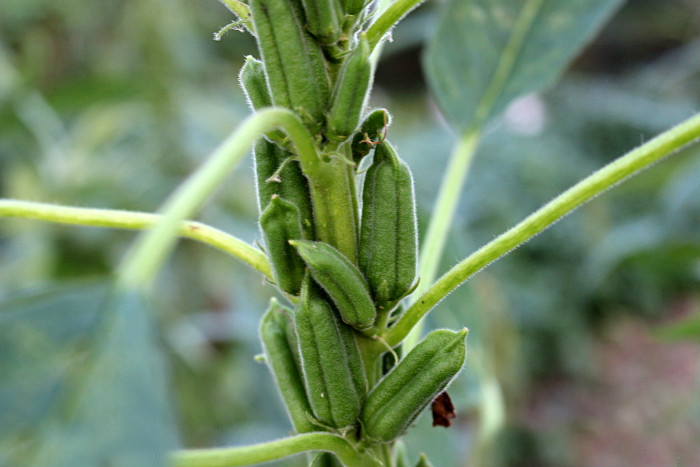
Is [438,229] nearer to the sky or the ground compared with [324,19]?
nearer to the ground

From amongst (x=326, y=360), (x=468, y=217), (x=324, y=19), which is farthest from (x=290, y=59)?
(x=468, y=217)

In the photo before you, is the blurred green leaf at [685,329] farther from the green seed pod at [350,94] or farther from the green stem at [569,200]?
the green seed pod at [350,94]

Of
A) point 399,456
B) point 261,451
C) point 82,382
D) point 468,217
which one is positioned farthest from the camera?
point 468,217

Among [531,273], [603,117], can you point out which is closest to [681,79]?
[603,117]

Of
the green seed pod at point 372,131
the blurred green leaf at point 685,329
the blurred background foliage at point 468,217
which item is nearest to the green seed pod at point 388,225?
the green seed pod at point 372,131

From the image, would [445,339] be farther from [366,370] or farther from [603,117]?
[603,117]

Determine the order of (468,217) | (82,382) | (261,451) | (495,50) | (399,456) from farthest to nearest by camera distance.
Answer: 1. (468,217)
2. (495,50)
3. (399,456)
4. (261,451)
5. (82,382)

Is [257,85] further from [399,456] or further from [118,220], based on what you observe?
[399,456]
